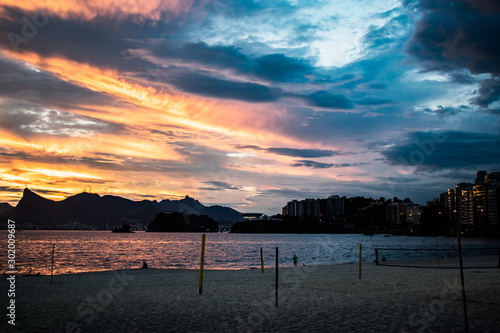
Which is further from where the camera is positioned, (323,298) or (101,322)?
(323,298)

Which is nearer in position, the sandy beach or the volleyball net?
the sandy beach

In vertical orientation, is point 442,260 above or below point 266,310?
below

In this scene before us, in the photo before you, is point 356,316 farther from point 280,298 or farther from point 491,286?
point 491,286

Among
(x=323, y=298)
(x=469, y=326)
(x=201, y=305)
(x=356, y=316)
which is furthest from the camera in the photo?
(x=323, y=298)

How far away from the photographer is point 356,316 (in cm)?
1041

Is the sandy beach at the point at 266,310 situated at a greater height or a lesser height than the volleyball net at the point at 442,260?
greater

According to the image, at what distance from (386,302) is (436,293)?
3.14 metres

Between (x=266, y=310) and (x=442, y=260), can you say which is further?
(x=442, y=260)

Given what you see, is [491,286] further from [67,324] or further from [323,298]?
[67,324]

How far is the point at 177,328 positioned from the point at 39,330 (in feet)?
→ 10.5

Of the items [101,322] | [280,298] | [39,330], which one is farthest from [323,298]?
[39,330]

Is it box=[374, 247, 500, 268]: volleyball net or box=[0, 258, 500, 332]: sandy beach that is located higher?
box=[0, 258, 500, 332]: sandy beach

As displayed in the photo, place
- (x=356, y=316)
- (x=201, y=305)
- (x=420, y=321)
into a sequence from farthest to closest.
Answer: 1. (x=201, y=305)
2. (x=356, y=316)
3. (x=420, y=321)

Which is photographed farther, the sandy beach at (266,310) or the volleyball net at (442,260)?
the volleyball net at (442,260)
